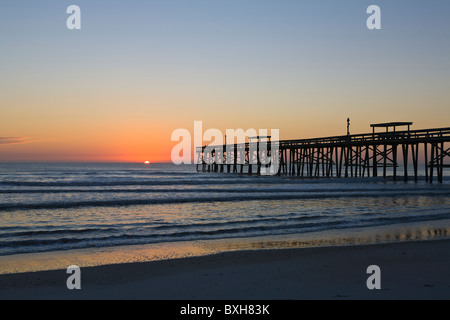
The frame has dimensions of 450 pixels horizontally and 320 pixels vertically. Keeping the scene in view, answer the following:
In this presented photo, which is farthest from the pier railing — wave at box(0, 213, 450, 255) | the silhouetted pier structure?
wave at box(0, 213, 450, 255)

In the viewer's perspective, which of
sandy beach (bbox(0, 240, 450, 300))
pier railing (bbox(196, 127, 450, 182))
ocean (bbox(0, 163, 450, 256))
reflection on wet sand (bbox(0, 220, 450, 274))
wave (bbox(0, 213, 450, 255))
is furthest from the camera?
pier railing (bbox(196, 127, 450, 182))

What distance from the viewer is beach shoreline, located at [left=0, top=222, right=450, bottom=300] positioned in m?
5.12

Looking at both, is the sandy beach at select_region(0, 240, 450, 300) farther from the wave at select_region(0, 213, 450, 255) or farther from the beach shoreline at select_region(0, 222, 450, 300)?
the wave at select_region(0, 213, 450, 255)

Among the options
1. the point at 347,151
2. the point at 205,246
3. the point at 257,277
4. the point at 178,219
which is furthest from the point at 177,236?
the point at 347,151

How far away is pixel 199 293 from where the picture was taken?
5176 mm

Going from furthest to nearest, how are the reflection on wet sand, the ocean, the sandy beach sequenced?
the ocean, the reflection on wet sand, the sandy beach

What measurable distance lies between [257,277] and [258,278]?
52mm

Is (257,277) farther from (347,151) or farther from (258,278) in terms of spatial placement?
(347,151)

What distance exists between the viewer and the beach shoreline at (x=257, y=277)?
202 inches

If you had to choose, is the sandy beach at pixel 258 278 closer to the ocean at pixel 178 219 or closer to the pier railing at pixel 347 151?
the ocean at pixel 178 219

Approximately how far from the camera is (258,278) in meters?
5.92

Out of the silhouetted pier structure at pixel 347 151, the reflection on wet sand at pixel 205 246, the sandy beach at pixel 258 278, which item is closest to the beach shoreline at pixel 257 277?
the sandy beach at pixel 258 278
